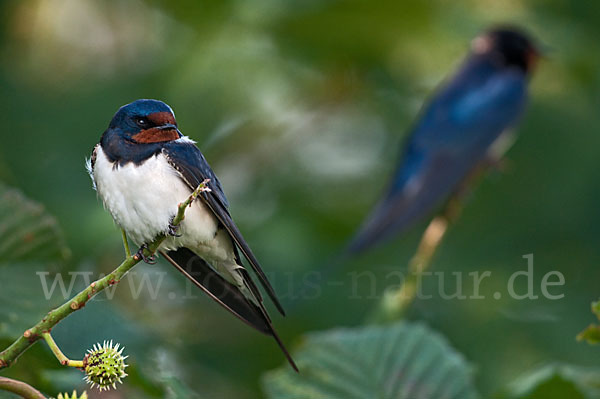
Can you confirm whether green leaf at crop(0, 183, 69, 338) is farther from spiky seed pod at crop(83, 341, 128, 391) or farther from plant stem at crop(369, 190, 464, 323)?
plant stem at crop(369, 190, 464, 323)

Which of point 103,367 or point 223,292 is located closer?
point 103,367

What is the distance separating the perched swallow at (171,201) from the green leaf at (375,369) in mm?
495

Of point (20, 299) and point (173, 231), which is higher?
point (20, 299)

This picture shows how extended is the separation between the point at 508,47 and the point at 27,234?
2.98 meters

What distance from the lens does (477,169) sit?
3.21m

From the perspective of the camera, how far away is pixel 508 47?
12.1ft

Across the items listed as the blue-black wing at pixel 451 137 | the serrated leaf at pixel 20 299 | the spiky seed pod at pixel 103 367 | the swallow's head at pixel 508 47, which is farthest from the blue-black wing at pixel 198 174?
the swallow's head at pixel 508 47

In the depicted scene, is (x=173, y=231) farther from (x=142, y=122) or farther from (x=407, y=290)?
(x=407, y=290)

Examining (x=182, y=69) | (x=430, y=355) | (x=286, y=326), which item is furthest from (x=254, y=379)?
(x=182, y=69)

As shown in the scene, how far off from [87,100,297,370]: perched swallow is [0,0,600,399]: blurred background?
125cm

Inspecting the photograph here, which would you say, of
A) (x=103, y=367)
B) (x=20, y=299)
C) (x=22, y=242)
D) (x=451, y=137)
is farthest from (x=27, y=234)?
(x=451, y=137)

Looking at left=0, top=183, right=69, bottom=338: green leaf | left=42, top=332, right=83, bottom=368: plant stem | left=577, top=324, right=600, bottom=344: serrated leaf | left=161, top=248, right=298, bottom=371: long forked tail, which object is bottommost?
left=42, top=332, right=83, bottom=368: plant stem

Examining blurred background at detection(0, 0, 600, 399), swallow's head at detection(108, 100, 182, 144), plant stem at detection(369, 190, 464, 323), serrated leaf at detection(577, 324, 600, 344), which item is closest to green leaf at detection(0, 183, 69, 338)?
swallow's head at detection(108, 100, 182, 144)

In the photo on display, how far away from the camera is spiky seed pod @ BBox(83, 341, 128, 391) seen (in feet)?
2.42
